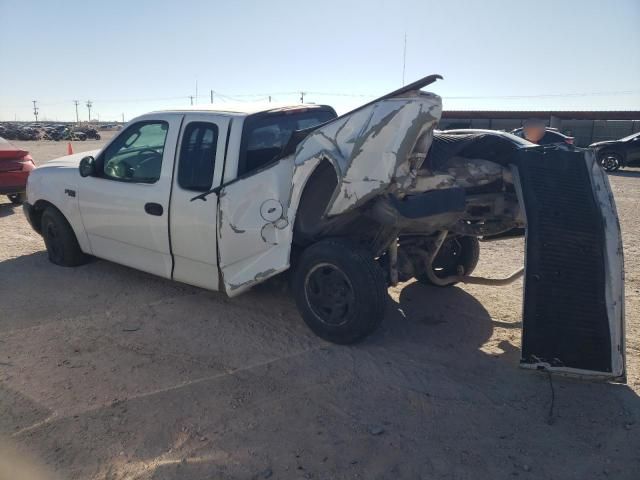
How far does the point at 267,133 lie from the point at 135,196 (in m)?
1.42

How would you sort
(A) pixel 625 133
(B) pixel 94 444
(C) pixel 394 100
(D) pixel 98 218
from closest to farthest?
(B) pixel 94 444
(C) pixel 394 100
(D) pixel 98 218
(A) pixel 625 133

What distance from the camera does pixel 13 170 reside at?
904cm

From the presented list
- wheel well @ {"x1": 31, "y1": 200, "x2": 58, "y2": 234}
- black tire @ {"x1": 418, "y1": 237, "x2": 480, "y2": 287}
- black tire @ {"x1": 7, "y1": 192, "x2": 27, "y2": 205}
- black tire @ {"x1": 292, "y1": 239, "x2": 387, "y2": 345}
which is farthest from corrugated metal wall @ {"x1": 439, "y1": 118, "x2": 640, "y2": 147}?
black tire @ {"x1": 292, "y1": 239, "x2": 387, "y2": 345}

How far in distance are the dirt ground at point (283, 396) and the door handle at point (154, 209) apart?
0.89 meters

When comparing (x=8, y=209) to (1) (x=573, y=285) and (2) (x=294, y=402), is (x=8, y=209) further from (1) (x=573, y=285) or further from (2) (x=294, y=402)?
(1) (x=573, y=285)

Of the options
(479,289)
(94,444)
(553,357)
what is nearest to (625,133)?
(479,289)

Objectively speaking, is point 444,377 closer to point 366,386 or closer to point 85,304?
point 366,386

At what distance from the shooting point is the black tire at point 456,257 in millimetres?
5156

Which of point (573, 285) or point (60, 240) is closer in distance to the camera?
point (573, 285)

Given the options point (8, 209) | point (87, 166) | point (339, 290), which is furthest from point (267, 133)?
point (8, 209)

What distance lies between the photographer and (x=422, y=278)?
5.23 metres

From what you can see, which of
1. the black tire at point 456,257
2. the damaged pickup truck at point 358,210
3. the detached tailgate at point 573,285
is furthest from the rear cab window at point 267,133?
the detached tailgate at point 573,285

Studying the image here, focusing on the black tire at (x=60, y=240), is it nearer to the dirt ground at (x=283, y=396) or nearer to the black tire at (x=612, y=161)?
the dirt ground at (x=283, y=396)

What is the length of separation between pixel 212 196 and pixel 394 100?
1720 mm
